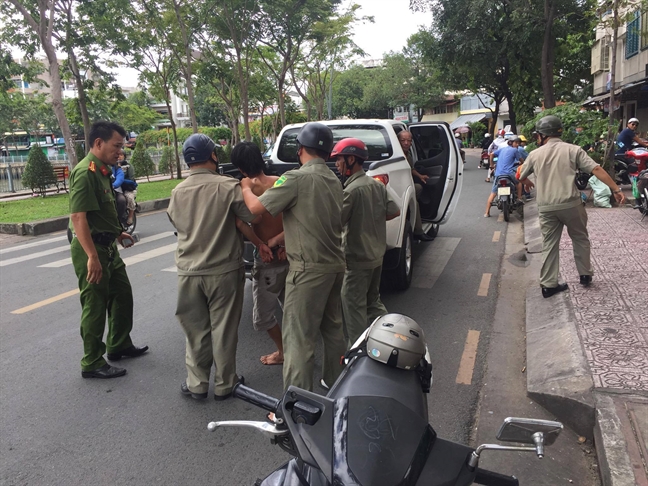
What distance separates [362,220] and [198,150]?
1.20 metres

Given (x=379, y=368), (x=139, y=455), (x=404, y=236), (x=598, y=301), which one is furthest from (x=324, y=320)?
(x=598, y=301)

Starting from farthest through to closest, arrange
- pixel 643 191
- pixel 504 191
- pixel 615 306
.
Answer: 1. pixel 504 191
2. pixel 643 191
3. pixel 615 306

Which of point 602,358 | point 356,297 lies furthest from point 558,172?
point 356,297

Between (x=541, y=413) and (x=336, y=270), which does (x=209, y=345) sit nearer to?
(x=336, y=270)

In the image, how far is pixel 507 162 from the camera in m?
10.6

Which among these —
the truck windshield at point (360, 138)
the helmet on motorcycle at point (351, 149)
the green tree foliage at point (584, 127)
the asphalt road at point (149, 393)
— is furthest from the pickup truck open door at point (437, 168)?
the green tree foliage at point (584, 127)

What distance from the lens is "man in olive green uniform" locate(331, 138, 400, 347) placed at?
3787 mm

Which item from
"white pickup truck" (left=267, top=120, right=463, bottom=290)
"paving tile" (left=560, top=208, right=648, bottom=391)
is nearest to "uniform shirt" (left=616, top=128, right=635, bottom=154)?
"paving tile" (left=560, top=208, right=648, bottom=391)

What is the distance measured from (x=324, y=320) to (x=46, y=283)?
510cm

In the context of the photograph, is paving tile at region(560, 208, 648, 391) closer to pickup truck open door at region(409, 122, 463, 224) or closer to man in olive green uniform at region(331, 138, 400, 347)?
man in olive green uniform at region(331, 138, 400, 347)

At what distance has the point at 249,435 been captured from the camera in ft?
11.2

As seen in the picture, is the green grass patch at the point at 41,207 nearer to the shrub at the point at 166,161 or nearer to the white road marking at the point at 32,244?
the white road marking at the point at 32,244

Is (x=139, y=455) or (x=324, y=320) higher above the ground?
(x=324, y=320)

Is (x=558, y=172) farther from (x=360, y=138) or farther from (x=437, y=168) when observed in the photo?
(x=437, y=168)
